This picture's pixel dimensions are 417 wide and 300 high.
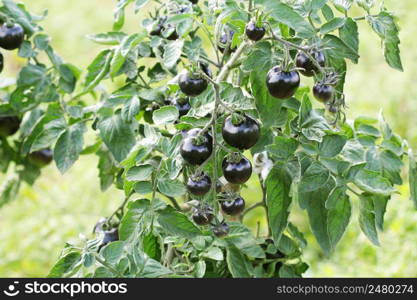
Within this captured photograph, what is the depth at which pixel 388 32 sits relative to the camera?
854mm

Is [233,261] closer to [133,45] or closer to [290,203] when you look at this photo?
[290,203]

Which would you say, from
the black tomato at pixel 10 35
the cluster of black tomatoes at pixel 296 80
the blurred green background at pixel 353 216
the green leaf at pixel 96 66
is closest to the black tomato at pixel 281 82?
the cluster of black tomatoes at pixel 296 80

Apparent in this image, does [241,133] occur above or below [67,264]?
above

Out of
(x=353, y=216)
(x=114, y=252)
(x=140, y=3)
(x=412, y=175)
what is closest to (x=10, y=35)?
(x=140, y=3)

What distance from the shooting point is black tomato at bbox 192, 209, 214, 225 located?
2.76 ft

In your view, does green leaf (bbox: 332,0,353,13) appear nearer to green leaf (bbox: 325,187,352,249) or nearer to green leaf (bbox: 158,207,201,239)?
green leaf (bbox: 325,187,352,249)

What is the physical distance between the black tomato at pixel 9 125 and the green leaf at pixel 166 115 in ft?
1.88

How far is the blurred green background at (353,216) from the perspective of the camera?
2.12 meters

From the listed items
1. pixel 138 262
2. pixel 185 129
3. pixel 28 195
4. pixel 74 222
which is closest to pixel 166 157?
pixel 185 129

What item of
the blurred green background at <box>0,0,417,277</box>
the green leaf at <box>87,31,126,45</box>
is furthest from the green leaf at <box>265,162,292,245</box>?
the blurred green background at <box>0,0,417,277</box>

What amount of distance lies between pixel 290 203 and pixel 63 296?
0.36 metres

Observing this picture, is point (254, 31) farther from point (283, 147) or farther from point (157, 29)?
point (157, 29)

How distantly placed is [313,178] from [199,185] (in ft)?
0.54

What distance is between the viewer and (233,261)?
3.21ft
